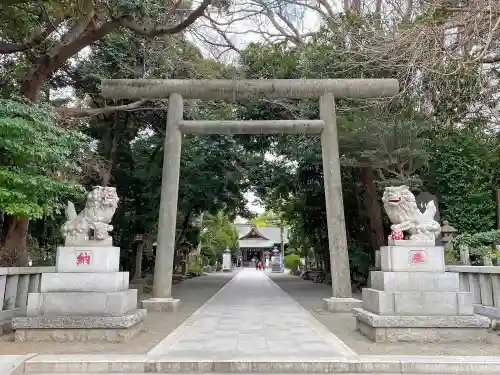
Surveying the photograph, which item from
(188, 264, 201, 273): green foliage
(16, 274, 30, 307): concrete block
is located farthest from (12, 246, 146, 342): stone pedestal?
(188, 264, 201, 273): green foliage

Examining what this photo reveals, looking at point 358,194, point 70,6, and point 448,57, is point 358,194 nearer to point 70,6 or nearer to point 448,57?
point 448,57

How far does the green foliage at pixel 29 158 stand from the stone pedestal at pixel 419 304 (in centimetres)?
605

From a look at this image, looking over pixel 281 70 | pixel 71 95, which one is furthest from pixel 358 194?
pixel 71 95

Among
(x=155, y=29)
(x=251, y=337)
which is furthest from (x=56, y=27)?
(x=251, y=337)

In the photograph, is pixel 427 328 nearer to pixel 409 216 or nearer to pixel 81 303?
pixel 409 216

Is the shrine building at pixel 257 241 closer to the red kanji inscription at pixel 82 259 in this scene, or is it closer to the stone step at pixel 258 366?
the red kanji inscription at pixel 82 259

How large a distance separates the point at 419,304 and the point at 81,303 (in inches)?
210

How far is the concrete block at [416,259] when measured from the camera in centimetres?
747

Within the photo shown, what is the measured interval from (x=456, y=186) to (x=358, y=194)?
13.5 ft

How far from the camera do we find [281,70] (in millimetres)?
16125

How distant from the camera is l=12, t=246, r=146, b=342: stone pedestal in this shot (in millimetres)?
7051

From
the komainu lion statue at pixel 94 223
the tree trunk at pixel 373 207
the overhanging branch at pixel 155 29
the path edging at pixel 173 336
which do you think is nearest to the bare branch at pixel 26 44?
the overhanging branch at pixel 155 29

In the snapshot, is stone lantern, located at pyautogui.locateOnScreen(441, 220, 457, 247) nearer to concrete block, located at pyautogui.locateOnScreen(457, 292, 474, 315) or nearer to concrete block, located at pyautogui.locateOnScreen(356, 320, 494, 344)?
concrete block, located at pyautogui.locateOnScreen(457, 292, 474, 315)

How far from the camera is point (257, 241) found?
59.2 metres
